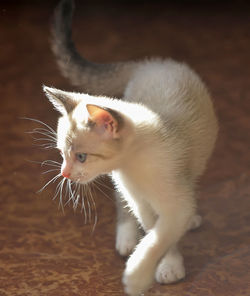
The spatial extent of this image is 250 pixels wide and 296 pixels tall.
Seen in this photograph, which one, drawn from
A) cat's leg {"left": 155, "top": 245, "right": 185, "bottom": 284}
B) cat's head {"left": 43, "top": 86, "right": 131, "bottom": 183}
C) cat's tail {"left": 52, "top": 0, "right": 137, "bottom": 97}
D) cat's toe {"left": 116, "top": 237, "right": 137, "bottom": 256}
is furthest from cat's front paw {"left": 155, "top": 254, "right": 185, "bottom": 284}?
cat's tail {"left": 52, "top": 0, "right": 137, "bottom": 97}

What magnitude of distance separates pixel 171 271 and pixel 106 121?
1.86 ft

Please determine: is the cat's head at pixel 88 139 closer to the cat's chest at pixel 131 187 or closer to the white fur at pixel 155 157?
the white fur at pixel 155 157

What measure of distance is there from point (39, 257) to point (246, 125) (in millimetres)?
1166

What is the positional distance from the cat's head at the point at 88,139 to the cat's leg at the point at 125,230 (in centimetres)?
43

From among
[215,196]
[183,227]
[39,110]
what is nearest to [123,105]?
[183,227]

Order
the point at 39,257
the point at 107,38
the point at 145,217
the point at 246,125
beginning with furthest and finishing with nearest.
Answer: the point at 107,38
the point at 246,125
the point at 39,257
the point at 145,217

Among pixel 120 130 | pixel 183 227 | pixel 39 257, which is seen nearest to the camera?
pixel 120 130

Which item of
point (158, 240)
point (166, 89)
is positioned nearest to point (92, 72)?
point (166, 89)

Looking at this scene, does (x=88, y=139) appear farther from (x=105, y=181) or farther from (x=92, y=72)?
(x=105, y=181)

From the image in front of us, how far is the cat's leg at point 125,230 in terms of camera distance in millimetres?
1781

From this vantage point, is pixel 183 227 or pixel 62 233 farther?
pixel 62 233

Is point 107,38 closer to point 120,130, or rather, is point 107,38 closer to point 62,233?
point 62,233

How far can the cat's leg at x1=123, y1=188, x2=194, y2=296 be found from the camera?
1.40 metres

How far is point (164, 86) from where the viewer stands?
172cm
